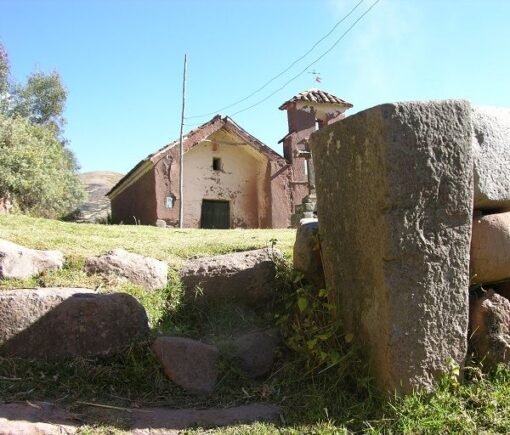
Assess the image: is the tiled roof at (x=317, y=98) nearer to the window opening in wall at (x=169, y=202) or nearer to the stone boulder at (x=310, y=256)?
the window opening in wall at (x=169, y=202)

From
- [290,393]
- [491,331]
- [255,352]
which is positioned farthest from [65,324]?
[491,331]

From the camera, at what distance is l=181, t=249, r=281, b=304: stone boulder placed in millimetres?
4062

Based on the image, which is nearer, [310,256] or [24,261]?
[310,256]

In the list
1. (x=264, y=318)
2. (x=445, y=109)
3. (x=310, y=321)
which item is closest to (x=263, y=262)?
(x=264, y=318)

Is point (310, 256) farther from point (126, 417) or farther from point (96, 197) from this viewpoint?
point (96, 197)

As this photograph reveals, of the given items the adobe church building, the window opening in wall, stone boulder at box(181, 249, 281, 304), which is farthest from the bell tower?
stone boulder at box(181, 249, 281, 304)

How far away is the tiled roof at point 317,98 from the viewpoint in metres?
15.2

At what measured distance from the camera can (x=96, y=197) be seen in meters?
30.3

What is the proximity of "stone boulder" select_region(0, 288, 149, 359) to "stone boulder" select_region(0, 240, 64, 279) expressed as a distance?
0.53 meters

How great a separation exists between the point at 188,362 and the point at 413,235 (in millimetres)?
1574

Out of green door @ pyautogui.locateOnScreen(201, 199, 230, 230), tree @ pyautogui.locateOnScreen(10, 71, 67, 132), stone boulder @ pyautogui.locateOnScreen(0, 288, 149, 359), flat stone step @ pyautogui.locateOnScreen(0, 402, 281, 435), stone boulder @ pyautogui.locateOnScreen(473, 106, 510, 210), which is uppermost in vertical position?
tree @ pyautogui.locateOnScreen(10, 71, 67, 132)

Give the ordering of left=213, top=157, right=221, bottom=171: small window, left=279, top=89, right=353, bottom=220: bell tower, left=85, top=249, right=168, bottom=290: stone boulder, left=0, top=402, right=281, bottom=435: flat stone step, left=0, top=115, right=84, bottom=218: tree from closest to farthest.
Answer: left=0, top=402, right=281, bottom=435: flat stone step, left=85, top=249, right=168, bottom=290: stone boulder, left=0, top=115, right=84, bottom=218: tree, left=279, top=89, right=353, bottom=220: bell tower, left=213, top=157, right=221, bottom=171: small window

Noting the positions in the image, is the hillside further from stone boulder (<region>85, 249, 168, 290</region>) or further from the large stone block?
the large stone block

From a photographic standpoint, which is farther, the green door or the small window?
the small window
